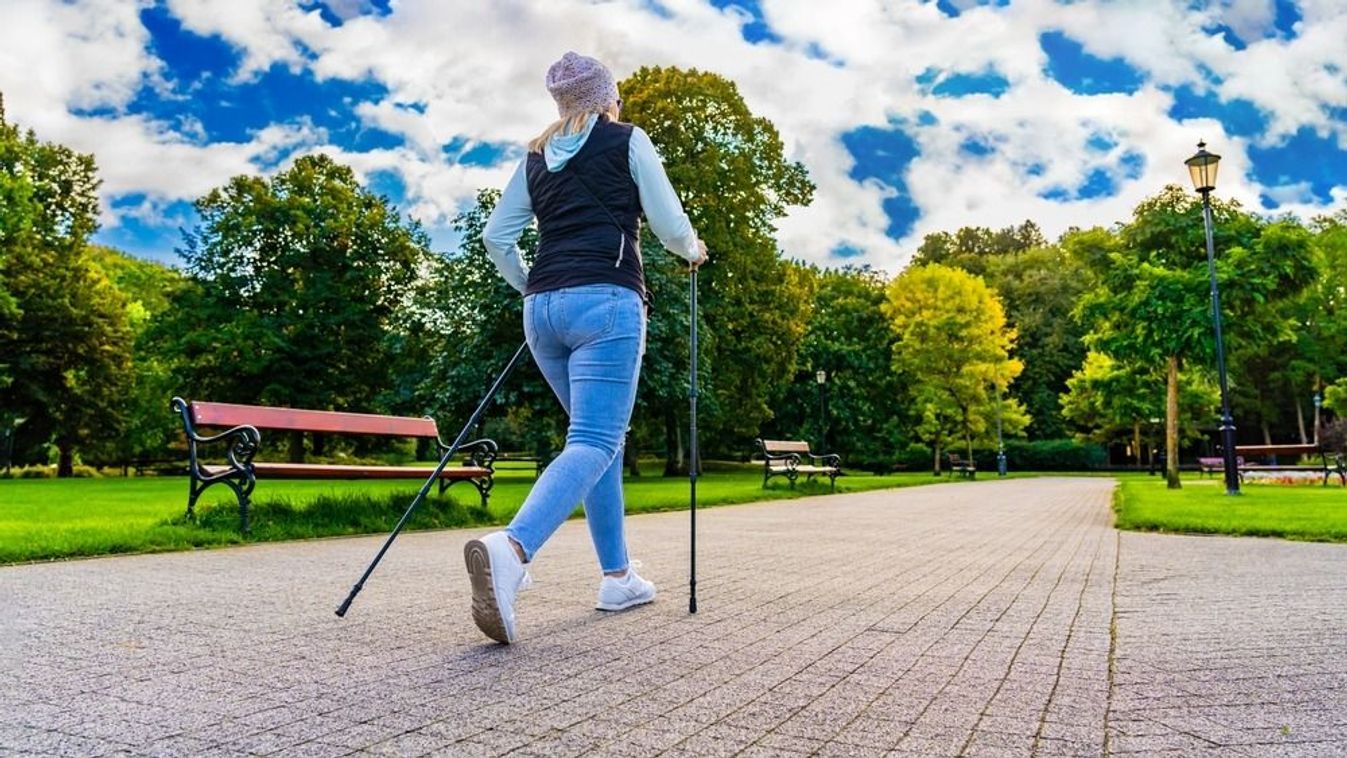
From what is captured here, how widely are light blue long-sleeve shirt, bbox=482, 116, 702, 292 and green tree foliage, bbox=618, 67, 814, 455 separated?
23334 mm

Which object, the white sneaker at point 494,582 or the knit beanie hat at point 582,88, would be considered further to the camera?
the knit beanie hat at point 582,88

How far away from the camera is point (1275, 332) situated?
61.6 ft

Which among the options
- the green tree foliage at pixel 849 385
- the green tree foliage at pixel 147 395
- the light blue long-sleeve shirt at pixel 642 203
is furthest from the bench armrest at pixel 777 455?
the green tree foliage at pixel 147 395

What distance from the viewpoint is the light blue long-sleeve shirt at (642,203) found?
3725mm

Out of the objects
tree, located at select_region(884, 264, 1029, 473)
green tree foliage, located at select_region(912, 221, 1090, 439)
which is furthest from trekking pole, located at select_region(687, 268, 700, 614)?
green tree foliage, located at select_region(912, 221, 1090, 439)

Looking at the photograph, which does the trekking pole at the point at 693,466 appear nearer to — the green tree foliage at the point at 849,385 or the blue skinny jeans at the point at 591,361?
the blue skinny jeans at the point at 591,361

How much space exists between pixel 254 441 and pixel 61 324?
3238cm

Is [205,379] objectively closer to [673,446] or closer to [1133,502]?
[673,446]

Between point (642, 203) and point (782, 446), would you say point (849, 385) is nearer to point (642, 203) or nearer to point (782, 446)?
point (782, 446)

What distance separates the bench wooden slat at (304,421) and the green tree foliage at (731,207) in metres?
17.5

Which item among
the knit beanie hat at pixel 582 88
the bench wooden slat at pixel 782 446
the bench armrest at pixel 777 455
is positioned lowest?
the bench armrest at pixel 777 455

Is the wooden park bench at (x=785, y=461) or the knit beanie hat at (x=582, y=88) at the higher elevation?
the knit beanie hat at (x=582, y=88)

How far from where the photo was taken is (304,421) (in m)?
8.81

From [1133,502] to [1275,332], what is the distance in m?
7.83
